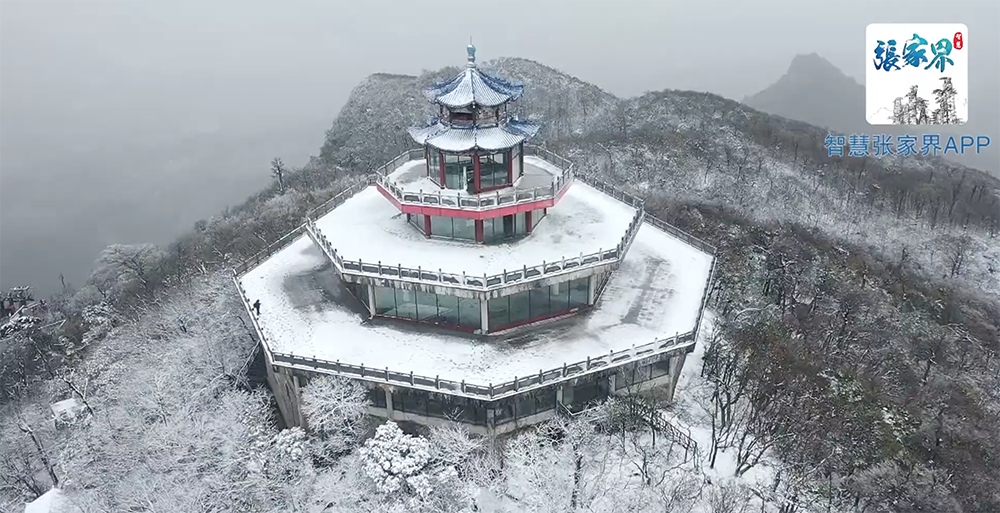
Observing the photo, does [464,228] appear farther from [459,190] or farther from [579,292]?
[579,292]

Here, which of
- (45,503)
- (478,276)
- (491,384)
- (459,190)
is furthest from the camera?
(459,190)

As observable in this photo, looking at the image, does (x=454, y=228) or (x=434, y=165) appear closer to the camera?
(x=454, y=228)

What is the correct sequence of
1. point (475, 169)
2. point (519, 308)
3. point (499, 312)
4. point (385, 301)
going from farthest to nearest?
point (475, 169), point (385, 301), point (519, 308), point (499, 312)

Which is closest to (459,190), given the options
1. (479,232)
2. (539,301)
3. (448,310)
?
(479,232)

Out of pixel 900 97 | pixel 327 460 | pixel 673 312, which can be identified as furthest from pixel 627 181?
pixel 327 460

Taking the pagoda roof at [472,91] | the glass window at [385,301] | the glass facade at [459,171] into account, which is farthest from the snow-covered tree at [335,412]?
the pagoda roof at [472,91]

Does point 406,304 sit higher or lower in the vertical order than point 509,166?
lower

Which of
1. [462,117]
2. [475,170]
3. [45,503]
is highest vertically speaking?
[462,117]
